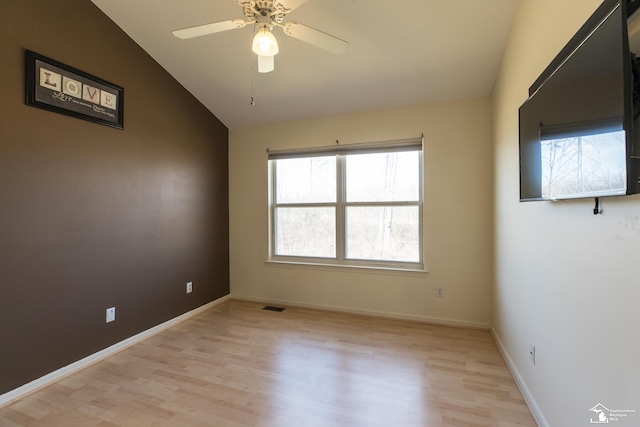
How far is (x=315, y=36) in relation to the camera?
179cm

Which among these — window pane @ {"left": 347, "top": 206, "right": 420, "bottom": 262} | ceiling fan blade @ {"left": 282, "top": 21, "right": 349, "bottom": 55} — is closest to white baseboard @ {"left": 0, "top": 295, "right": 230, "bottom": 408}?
window pane @ {"left": 347, "top": 206, "right": 420, "bottom": 262}

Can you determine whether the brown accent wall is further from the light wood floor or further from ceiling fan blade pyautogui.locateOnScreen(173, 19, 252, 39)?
ceiling fan blade pyautogui.locateOnScreen(173, 19, 252, 39)

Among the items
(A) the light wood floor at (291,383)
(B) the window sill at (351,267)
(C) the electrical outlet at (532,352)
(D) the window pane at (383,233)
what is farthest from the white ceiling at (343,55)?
(A) the light wood floor at (291,383)

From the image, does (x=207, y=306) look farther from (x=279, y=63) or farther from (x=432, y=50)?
(x=432, y=50)

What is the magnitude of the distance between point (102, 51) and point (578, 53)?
338 cm

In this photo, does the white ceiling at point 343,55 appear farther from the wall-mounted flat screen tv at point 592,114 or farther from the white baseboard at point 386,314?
the white baseboard at point 386,314

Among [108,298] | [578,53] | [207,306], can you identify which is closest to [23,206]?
[108,298]

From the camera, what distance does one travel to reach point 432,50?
8.28ft

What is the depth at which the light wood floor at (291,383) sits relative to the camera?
5.73ft

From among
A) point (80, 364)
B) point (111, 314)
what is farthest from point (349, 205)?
point (80, 364)

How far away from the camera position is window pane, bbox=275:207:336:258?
3.69 metres

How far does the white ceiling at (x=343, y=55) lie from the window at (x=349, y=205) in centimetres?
60

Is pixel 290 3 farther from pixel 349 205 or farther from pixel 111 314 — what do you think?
pixel 111 314

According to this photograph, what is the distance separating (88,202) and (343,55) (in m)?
2.63
